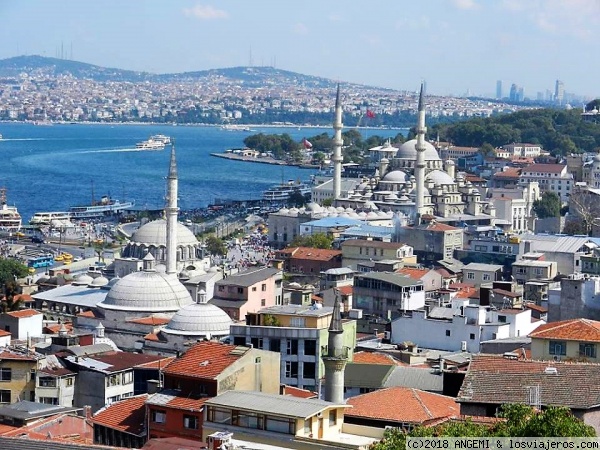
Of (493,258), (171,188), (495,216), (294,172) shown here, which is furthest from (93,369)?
(294,172)

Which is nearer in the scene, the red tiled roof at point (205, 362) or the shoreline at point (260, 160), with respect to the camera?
the red tiled roof at point (205, 362)

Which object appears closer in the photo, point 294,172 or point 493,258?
point 493,258

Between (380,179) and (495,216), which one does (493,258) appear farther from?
(380,179)

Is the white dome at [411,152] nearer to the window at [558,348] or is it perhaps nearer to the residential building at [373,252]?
the residential building at [373,252]

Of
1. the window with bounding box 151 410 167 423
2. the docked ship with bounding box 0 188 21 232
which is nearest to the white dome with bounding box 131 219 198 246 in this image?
the window with bounding box 151 410 167 423

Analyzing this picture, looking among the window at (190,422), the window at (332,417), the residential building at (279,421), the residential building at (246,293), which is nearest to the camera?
the residential building at (279,421)

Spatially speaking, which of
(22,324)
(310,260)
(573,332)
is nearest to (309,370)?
(573,332)

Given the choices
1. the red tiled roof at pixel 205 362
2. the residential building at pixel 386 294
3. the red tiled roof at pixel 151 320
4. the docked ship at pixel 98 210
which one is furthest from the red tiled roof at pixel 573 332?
the docked ship at pixel 98 210

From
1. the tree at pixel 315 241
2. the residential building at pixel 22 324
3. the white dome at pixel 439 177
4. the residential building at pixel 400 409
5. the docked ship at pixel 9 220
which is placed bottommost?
the docked ship at pixel 9 220
